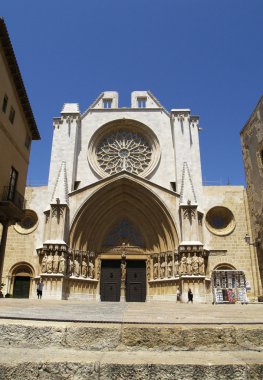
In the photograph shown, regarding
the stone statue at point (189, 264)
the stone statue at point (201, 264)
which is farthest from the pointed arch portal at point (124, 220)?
the stone statue at point (201, 264)

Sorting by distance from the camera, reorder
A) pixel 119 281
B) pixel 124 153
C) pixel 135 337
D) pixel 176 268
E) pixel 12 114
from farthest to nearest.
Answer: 1. pixel 124 153
2. pixel 119 281
3. pixel 176 268
4. pixel 12 114
5. pixel 135 337

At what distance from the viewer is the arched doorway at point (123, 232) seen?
20.3 metres

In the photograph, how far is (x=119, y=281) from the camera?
2086 cm

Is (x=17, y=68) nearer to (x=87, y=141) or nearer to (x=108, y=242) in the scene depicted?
(x=87, y=141)

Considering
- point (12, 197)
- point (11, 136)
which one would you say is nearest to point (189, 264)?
point (12, 197)

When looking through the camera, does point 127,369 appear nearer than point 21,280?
Yes

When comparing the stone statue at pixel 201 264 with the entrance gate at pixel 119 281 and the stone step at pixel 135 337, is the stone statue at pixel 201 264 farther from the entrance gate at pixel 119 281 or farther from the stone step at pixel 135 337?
the stone step at pixel 135 337

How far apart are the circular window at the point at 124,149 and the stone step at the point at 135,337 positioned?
2005 cm

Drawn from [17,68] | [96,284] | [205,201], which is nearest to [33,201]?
[96,284]

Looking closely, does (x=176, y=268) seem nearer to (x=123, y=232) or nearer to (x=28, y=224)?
(x=123, y=232)

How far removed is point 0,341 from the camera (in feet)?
11.3

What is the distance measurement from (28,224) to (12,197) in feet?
23.8

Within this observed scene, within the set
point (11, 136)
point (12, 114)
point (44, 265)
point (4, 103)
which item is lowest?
point (44, 265)

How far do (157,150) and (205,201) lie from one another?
5.41m
